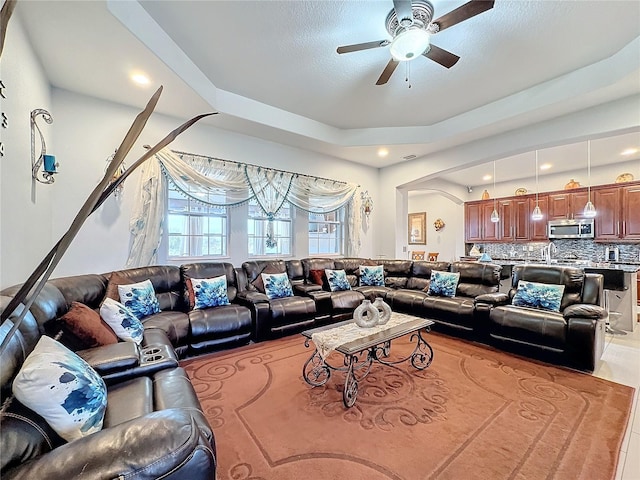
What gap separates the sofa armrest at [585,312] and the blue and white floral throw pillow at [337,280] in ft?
8.95

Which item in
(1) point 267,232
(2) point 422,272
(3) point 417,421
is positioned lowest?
(3) point 417,421

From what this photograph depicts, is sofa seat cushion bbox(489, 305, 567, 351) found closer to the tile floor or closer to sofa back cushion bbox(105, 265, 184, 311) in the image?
the tile floor

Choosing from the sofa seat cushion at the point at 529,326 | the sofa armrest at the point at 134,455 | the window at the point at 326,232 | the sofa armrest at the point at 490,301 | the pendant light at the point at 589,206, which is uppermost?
the pendant light at the point at 589,206

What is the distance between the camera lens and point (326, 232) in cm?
579

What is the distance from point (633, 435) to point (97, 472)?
3.00 meters

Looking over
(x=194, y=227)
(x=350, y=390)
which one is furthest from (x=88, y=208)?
(x=194, y=227)

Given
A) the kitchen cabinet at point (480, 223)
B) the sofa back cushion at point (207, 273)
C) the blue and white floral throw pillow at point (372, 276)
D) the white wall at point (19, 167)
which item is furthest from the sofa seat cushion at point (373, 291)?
the kitchen cabinet at point (480, 223)

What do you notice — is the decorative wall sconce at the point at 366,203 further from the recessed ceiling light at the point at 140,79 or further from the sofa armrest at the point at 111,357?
the sofa armrest at the point at 111,357

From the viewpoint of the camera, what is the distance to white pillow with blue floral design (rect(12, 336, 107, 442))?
105cm

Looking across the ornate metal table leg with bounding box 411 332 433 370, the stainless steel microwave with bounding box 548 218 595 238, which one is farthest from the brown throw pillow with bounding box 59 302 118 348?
the stainless steel microwave with bounding box 548 218 595 238

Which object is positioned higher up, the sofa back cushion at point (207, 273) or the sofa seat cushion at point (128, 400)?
the sofa back cushion at point (207, 273)

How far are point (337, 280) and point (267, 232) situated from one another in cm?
140

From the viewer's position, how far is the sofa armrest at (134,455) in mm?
831

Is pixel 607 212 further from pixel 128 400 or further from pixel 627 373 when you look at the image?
pixel 128 400
